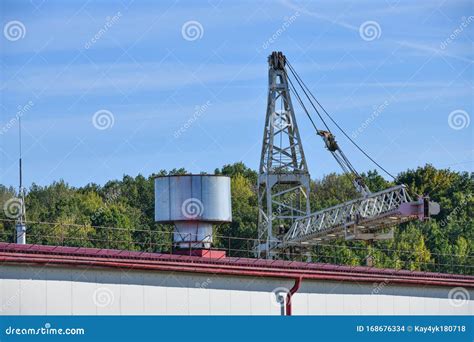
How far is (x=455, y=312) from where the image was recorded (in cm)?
4244

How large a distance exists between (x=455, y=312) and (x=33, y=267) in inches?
702

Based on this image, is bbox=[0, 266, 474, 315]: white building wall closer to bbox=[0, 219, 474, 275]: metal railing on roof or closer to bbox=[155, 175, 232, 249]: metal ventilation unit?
bbox=[155, 175, 232, 249]: metal ventilation unit

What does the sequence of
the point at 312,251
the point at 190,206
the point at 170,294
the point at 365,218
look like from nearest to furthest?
the point at 170,294
the point at 190,206
the point at 365,218
the point at 312,251

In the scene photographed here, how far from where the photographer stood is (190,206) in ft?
123

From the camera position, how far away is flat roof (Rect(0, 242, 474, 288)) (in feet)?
98.0

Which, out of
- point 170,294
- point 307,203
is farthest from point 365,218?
point 170,294

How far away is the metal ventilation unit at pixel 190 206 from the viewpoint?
1473 inches

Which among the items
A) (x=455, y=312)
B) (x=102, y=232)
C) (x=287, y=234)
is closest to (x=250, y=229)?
(x=102, y=232)

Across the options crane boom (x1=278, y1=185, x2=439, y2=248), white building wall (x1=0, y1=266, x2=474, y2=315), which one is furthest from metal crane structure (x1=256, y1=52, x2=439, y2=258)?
white building wall (x1=0, y1=266, x2=474, y2=315)

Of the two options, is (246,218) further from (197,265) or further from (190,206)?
(197,265)

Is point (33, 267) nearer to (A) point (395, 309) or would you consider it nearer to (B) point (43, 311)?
(B) point (43, 311)

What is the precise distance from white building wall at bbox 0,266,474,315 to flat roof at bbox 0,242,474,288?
25 cm

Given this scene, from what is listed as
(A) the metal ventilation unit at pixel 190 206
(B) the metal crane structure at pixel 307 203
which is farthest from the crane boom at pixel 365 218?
(A) the metal ventilation unit at pixel 190 206

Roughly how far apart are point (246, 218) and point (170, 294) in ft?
222
